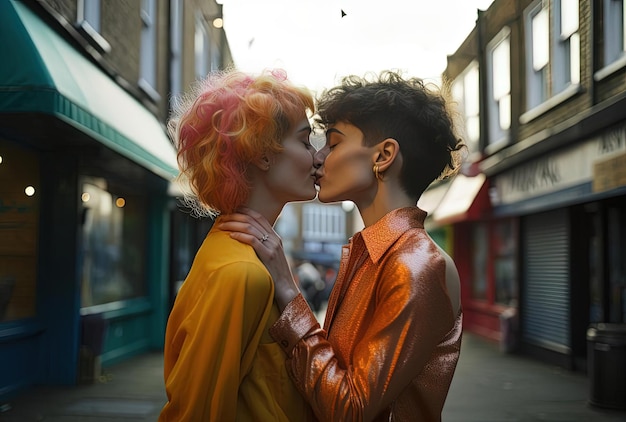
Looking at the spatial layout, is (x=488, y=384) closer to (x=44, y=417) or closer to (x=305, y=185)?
(x=44, y=417)

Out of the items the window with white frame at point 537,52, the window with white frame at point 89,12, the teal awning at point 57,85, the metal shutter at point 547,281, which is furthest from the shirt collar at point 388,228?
the metal shutter at point 547,281

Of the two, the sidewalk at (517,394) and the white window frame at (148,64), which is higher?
the white window frame at (148,64)

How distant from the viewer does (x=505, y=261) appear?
48.3 feet

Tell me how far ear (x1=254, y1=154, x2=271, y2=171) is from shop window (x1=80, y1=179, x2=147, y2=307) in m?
6.90

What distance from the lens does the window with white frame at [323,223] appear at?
7244 cm

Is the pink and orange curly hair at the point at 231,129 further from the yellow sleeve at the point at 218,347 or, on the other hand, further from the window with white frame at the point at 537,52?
the window with white frame at the point at 537,52

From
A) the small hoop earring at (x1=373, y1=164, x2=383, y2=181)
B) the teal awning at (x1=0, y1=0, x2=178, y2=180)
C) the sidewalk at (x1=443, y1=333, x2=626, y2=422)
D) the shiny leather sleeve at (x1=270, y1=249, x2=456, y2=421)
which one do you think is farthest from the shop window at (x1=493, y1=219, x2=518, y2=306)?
the shiny leather sleeve at (x1=270, y1=249, x2=456, y2=421)

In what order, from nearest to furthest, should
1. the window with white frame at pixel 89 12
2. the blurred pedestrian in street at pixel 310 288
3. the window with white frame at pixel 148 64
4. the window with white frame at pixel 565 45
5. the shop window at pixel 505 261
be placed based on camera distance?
the window with white frame at pixel 565 45 → the window with white frame at pixel 89 12 → the window with white frame at pixel 148 64 → the shop window at pixel 505 261 → the blurred pedestrian in street at pixel 310 288

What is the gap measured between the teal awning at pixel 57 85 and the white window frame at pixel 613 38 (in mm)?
4189

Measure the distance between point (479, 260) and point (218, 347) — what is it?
15737 mm

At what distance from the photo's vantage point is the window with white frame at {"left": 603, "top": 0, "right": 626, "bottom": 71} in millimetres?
4730

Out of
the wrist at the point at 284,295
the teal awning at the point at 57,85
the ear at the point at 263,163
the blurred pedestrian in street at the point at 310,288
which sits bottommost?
the blurred pedestrian in street at the point at 310,288

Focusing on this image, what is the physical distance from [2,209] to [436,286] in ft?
11.6

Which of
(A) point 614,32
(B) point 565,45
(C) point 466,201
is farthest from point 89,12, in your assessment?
(C) point 466,201
